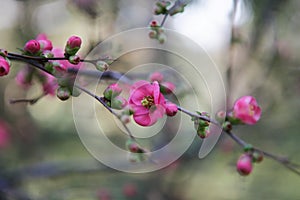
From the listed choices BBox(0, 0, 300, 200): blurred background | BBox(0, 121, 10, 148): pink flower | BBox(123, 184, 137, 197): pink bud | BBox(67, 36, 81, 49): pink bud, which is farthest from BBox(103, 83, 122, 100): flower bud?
BBox(0, 121, 10, 148): pink flower

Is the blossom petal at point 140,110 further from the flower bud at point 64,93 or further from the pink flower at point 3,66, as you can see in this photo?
the pink flower at point 3,66

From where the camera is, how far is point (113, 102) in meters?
0.93

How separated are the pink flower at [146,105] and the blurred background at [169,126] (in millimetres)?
540

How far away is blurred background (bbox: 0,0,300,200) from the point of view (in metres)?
1.84

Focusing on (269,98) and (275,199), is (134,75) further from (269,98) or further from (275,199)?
(275,199)

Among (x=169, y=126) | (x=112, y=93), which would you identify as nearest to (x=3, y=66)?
(x=112, y=93)

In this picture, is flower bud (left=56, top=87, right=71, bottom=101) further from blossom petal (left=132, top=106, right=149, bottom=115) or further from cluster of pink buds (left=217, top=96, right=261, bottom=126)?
cluster of pink buds (left=217, top=96, right=261, bottom=126)

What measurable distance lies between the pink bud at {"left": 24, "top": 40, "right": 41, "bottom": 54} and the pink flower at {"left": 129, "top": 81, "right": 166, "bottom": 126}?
0.73 feet

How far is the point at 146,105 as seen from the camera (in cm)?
95

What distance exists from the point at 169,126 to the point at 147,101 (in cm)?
128

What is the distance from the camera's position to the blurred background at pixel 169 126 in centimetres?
184

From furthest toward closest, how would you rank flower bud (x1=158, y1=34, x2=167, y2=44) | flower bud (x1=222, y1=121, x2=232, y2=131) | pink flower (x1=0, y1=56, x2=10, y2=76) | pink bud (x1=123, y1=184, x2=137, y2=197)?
1. pink bud (x1=123, y1=184, x2=137, y2=197)
2. flower bud (x1=158, y1=34, x2=167, y2=44)
3. flower bud (x1=222, y1=121, x2=232, y2=131)
4. pink flower (x1=0, y1=56, x2=10, y2=76)

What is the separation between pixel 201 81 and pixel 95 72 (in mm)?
432

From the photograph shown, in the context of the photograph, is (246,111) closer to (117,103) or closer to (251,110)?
(251,110)
